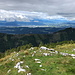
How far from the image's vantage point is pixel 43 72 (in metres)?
21.1

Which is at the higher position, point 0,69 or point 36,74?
point 36,74

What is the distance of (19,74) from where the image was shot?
20969mm

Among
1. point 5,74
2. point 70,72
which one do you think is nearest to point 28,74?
point 5,74

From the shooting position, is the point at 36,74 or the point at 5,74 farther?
the point at 5,74

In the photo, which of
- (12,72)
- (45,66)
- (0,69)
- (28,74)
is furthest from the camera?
(0,69)

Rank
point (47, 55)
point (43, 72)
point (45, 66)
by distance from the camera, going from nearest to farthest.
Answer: point (43, 72) → point (45, 66) → point (47, 55)

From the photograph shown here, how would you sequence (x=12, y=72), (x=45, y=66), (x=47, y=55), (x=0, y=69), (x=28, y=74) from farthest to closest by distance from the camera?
1. (x=47, y=55)
2. (x=0, y=69)
3. (x=45, y=66)
4. (x=12, y=72)
5. (x=28, y=74)

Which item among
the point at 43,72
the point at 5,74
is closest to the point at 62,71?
the point at 43,72

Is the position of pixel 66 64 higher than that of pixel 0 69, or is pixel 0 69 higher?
pixel 66 64

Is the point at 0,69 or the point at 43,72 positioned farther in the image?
the point at 0,69

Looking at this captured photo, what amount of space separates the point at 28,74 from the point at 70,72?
7.25m

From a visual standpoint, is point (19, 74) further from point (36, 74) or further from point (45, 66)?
point (45, 66)

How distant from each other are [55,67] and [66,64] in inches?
118

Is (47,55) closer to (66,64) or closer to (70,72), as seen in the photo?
(66,64)
